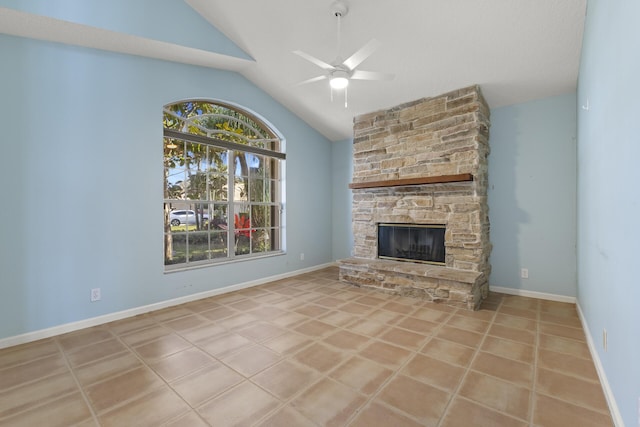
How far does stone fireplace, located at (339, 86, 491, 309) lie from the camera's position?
3670 mm

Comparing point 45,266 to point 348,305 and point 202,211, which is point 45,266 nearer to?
point 202,211

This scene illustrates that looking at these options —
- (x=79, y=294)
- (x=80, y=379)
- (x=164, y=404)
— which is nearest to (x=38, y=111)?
(x=79, y=294)

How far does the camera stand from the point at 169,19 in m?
3.12

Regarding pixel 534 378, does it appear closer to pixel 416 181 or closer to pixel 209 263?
pixel 416 181

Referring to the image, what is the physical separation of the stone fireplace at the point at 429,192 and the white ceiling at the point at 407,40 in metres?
0.34

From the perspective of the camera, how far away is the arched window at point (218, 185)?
150 inches

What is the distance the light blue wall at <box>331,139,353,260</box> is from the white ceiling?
1746 mm

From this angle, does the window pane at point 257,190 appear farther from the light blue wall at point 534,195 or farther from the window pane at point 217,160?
the light blue wall at point 534,195

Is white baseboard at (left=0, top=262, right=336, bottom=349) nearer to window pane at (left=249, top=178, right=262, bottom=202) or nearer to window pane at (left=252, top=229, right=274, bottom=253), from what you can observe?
window pane at (left=252, top=229, right=274, bottom=253)

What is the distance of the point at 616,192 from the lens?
157cm

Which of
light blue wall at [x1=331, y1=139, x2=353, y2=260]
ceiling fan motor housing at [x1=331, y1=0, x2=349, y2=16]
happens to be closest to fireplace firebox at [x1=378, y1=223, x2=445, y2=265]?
light blue wall at [x1=331, y1=139, x2=353, y2=260]

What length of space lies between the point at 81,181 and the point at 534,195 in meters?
5.30

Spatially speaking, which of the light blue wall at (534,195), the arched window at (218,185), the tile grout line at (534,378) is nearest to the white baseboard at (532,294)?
the light blue wall at (534,195)

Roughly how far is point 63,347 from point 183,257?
152 centimetres
